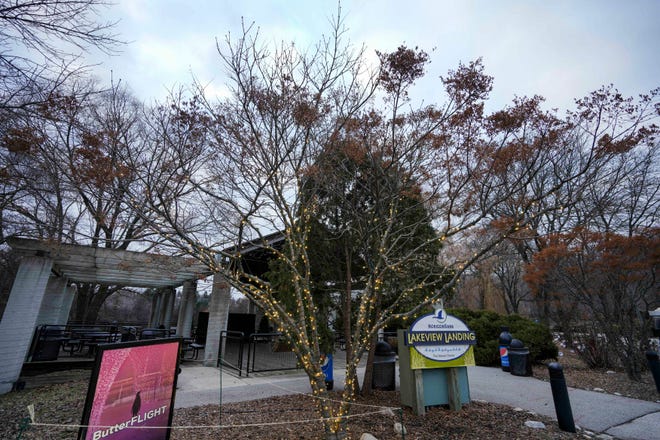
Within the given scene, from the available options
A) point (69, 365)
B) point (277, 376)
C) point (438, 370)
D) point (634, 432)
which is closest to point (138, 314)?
point (69, 365)

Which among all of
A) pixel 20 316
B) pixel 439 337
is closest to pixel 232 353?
pixel 20 316

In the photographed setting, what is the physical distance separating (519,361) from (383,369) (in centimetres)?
394

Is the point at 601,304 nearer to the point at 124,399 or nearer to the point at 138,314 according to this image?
the point at 124,399

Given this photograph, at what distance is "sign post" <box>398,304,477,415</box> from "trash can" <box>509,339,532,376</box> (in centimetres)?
354

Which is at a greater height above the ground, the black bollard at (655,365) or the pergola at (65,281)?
the pergola at (65,281)

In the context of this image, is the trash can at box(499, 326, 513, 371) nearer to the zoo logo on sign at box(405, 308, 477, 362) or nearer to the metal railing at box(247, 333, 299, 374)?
the zoo logo on sign at box(405, 308, 477, 362)

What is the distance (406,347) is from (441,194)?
268 cm

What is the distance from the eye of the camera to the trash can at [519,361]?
783 cm

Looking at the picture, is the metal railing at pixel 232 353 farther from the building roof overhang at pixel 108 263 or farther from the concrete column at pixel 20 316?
the concrete column at pixel 20 316

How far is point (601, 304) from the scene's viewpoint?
27.6 ft

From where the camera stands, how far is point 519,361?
25.8 ft

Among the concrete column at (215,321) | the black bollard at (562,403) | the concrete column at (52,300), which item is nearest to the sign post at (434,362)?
the black bollard at (562,403)

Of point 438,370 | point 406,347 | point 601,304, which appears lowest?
point 438,370

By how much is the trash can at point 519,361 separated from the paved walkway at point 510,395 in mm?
230
